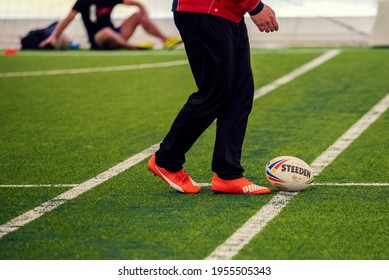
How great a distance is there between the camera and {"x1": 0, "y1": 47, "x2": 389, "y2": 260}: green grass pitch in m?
5.29

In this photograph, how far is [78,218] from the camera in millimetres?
5926

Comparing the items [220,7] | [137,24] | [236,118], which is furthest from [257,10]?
[137,24]

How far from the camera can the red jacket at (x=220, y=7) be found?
246 inches

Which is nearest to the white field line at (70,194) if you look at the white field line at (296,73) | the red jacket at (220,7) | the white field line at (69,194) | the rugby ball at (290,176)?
the white field line at (69,194)

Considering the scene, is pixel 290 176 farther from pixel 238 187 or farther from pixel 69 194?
pixel 69 194

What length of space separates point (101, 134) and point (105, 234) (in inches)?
154

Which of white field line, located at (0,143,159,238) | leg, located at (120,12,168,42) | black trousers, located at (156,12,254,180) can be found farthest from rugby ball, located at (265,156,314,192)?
leg, located at (120,12,168,42)

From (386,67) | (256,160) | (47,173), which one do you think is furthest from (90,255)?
(386,67)

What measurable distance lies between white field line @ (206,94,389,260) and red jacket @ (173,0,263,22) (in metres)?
1.18

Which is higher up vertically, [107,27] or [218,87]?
[218,87]

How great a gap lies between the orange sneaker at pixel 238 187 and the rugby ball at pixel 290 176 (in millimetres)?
120

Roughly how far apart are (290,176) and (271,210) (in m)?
0.60

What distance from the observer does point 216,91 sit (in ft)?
20.9

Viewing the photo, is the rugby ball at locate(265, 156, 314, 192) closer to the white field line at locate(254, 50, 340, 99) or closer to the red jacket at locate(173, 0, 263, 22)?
the red jacket at locate(173, 0, 263, 22)
